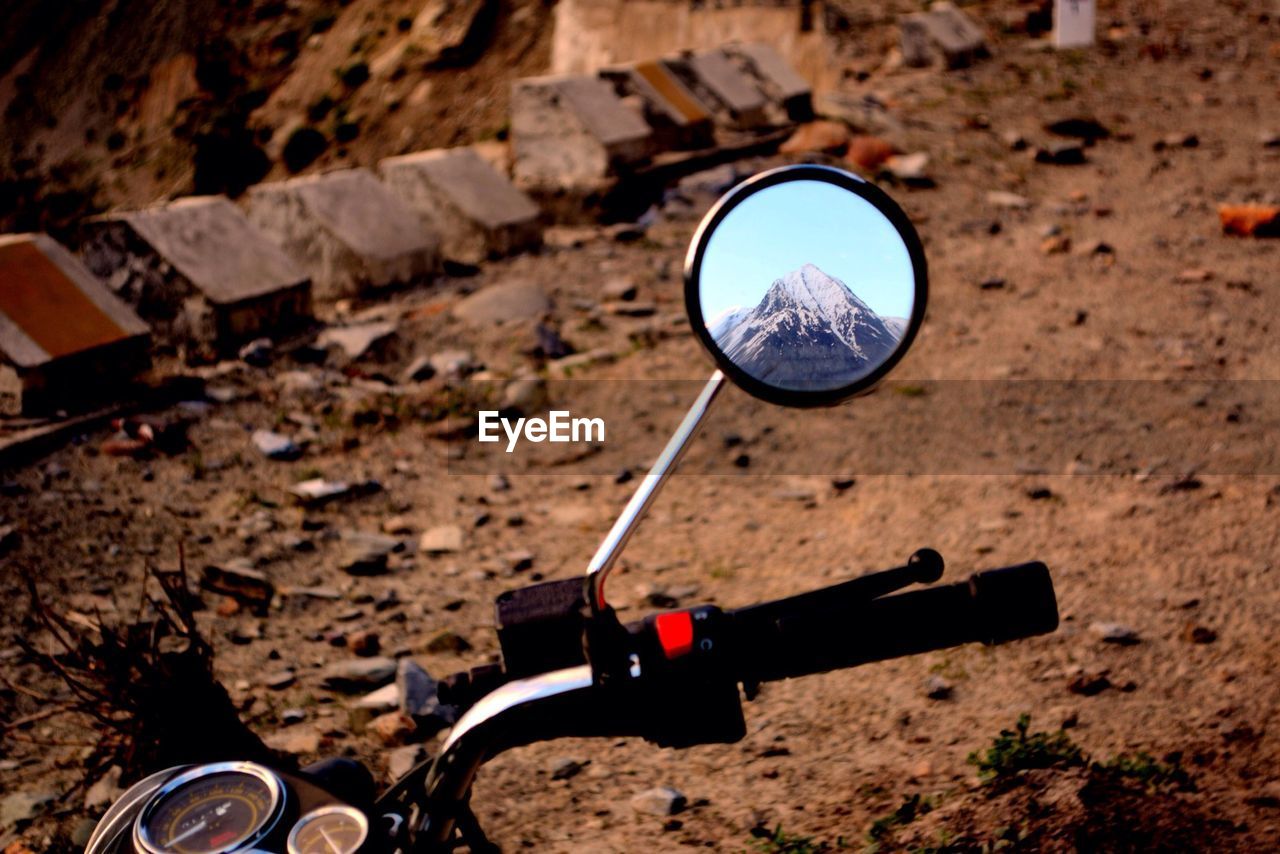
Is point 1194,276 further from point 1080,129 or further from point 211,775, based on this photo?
point 211,775

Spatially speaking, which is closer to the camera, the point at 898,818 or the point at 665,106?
the point at 898,818

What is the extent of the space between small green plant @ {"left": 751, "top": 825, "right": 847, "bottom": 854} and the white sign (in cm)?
857

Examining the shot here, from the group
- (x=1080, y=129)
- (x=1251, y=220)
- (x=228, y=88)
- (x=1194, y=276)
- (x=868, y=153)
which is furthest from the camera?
(x=228, y=88)

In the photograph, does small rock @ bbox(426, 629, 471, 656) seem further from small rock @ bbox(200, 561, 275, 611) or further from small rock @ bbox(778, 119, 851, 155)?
small rock @ bbox(778, 119, 851, 155)

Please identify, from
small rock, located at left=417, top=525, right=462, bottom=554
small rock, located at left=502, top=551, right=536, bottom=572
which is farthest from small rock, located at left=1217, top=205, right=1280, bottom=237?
small rock, located at left=417, top=525, right=462, bottom=554

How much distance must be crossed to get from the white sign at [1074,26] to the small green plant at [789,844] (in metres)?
8.57

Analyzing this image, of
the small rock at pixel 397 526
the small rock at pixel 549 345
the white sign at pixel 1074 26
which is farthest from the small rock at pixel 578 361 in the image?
the white sign at pixel 1074 26

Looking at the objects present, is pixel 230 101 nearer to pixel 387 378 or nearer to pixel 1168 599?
pixel 387 378

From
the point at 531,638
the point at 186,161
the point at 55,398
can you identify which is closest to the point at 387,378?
the point at 55,398

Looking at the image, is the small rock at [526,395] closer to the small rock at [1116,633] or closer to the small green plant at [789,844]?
the small rock at [1116,633]

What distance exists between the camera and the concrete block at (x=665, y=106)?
732 centimetres

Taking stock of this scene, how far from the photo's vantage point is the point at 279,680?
3.12 m

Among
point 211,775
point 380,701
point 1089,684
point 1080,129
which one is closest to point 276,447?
point 380,701

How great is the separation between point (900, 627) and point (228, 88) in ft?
62.4
